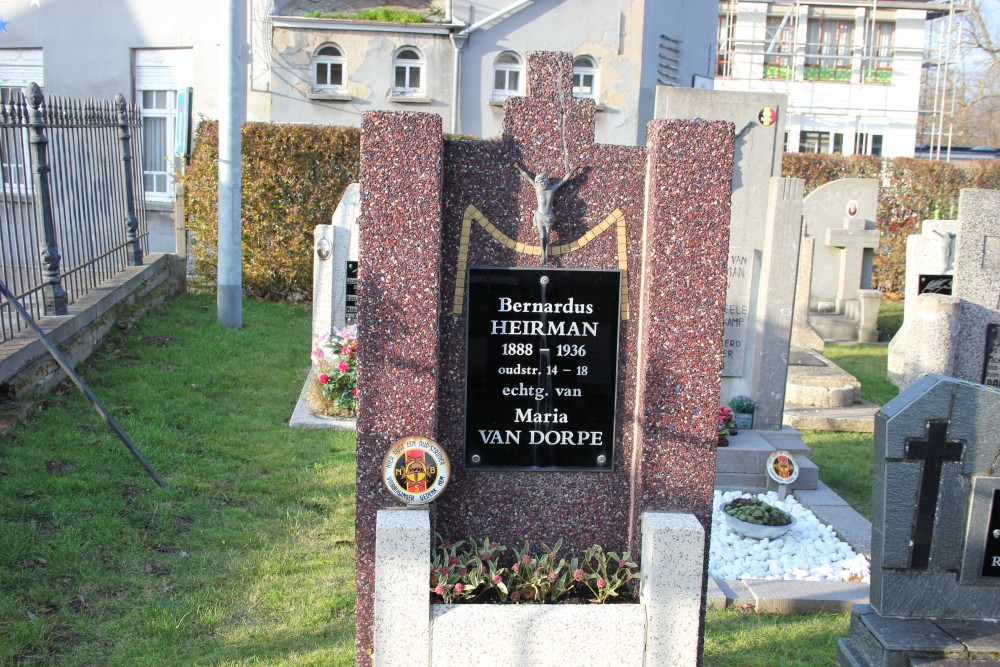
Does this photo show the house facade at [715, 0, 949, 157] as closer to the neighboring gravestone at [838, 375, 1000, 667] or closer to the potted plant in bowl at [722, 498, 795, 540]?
the potted plant in bowl at [722, 498, 795, 540]

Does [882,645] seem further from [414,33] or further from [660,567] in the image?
[414,33]

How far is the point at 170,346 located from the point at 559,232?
5994 mm

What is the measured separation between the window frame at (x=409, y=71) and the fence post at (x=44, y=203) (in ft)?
38.8

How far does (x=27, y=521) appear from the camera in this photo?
4848 millimetres

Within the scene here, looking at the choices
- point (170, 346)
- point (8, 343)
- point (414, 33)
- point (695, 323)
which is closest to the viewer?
point (695, 323)

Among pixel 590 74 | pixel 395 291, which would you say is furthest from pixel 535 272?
pixel 590 74

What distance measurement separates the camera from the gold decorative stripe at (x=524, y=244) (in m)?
3.80

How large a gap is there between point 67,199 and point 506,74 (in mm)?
12537

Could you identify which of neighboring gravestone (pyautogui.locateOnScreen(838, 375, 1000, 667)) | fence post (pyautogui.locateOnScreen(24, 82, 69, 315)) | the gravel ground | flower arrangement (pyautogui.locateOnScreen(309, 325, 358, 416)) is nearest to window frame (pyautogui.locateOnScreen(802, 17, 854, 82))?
flower arrangement (pyautogui.locateOnScreen(309, 325, 358, 416))

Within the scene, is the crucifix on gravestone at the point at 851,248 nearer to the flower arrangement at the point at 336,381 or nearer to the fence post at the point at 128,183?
the flower arrangement at the point at 336,381

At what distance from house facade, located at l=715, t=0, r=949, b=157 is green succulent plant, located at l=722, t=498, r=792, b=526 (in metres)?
25.5

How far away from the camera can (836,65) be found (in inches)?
1229

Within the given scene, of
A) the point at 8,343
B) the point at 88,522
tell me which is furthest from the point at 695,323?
the point at 8,343

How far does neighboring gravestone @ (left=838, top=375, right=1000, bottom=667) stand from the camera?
12.3 ft
